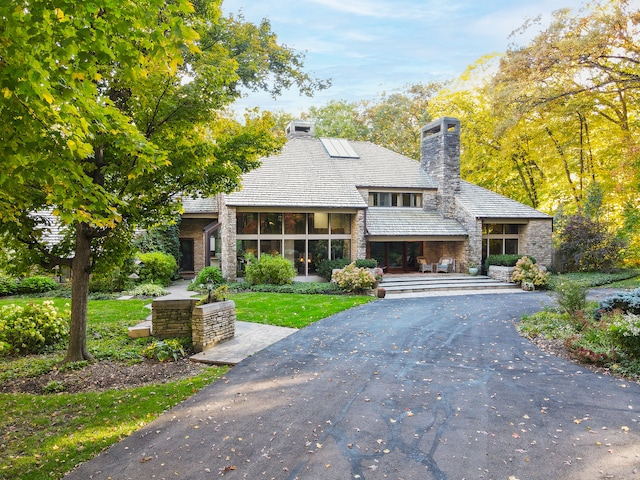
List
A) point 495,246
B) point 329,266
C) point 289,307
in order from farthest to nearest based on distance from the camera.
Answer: point 495,246 → point 329,266 → point 289,307

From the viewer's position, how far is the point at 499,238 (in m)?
20.6

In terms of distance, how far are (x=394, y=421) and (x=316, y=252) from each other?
520 inches

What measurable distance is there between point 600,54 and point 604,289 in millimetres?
9089

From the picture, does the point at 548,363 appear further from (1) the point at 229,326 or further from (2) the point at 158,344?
(2) the point at 158,344

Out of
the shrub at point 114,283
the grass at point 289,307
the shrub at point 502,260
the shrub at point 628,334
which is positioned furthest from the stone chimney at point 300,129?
the shrub at point 628,334

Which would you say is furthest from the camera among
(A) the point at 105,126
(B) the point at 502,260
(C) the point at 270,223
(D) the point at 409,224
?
(D) the point at 409,224

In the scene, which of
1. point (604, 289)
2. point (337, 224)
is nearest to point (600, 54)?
point (604, 289)

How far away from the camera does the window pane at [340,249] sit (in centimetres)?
1842

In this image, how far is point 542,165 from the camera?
24.6 m

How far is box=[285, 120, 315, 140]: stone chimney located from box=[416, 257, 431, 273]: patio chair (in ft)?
33.6

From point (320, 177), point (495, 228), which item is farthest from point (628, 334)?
point (320, 177)

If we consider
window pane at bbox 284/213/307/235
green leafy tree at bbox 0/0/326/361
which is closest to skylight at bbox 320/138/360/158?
window pane at bbox 284/213/307/235

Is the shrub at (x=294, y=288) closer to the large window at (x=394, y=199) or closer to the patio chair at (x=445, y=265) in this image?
the large window at (x=394, y=199)

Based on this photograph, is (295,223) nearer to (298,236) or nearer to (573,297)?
(298,236)
